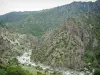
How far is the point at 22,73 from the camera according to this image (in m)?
119

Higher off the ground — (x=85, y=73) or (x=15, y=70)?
(x=15, y=70)

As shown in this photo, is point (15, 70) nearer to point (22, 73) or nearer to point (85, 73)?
point (22, 73)

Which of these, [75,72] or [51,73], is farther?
[75,72]

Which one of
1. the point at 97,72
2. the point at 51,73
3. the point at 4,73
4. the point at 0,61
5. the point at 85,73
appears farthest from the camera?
the point at 85,73

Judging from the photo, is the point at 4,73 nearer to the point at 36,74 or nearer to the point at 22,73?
the point at 22,73

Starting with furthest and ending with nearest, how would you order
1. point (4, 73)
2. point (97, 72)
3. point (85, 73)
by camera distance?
point (85, 73) < point (97, 72) < point (4, 73)

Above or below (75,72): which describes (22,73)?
above

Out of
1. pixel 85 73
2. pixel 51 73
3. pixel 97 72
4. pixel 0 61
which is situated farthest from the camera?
pixel 85 73

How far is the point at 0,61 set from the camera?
490 ft

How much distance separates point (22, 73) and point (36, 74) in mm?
32628

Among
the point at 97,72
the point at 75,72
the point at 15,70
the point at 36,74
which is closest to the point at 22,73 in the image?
the point at 15,70

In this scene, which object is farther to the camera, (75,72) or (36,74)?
(75,72)

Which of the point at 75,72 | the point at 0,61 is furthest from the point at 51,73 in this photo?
the point at 0,61

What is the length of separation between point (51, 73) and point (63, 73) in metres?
11.9
